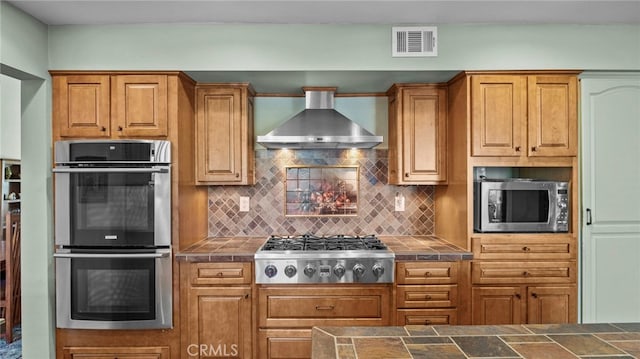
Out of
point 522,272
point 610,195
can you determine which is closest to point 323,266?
point 522,272

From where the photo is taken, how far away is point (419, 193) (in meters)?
3.56

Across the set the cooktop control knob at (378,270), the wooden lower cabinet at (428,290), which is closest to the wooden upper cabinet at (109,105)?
the cooktop control knob at (378,270)

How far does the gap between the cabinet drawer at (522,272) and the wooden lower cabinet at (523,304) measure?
48 mm

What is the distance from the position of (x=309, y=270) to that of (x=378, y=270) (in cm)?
46

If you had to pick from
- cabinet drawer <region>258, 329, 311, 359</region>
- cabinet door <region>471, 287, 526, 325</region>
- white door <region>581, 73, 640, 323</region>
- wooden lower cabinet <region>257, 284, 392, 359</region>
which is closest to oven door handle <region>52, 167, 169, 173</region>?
wooden lower cabinet <region>257, 284, 392, 359</region>

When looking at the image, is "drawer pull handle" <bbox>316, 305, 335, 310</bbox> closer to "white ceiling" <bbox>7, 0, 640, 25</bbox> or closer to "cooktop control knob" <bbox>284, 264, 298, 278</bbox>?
"cooktop control knob" <bbox>284, 264, 298, 278</bbox>

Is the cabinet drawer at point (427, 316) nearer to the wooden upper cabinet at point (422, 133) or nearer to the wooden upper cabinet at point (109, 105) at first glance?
the wooden upper cabinet at point (422, 133)

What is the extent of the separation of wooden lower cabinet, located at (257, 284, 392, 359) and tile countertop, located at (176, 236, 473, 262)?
26 centimetres


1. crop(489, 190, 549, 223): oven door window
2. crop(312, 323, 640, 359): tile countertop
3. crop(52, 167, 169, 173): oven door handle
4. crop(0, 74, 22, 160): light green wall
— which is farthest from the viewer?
crop(0, 74, 22, 160): light green wall

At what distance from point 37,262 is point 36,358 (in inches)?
25.4

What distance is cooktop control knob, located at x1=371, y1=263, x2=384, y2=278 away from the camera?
2.77 meters

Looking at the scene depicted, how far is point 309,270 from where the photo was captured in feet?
9.09

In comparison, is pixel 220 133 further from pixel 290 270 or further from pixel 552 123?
pixel 552 123

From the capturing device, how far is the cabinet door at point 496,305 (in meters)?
2.79
